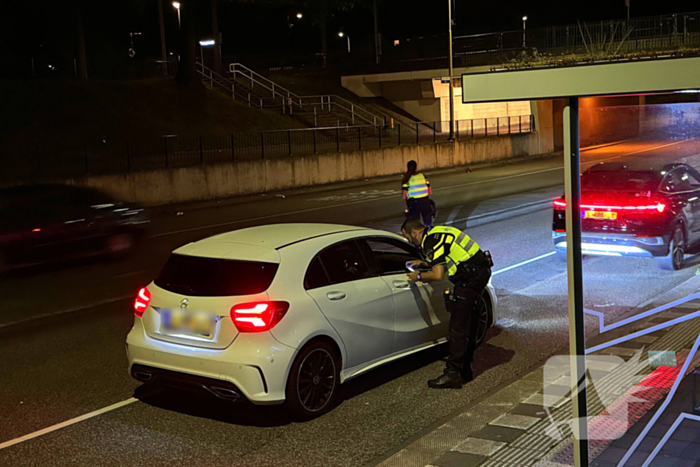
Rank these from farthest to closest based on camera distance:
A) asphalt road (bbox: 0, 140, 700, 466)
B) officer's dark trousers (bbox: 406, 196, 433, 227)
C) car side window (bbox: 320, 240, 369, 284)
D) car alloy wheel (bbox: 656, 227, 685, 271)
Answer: officer's dark trousers (bbox: 406, 196, 433, 227) → car alloy wheel (bbox: 656, 227, 685, 271) → car side window (bbox: 320, 240, 369, 284) → asphalt road (bbox: 0, 140, 700, 466)

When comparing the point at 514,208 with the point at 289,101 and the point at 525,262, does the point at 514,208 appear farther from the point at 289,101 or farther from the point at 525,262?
the point at 289,101

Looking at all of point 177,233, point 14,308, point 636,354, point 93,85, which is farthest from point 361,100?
point 636,354

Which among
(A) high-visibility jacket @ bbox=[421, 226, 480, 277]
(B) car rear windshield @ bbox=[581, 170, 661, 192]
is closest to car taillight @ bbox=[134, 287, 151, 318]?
(A) high-visibility jacket @ bbox=[421, 226, 480, 277]

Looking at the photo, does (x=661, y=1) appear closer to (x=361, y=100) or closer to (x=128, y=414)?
(x=361, y=100)

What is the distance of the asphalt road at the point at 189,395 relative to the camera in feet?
18.9

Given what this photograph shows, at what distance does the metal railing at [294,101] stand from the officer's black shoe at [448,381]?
111 ft

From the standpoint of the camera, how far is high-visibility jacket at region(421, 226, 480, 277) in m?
6.73

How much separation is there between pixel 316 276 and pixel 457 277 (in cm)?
120

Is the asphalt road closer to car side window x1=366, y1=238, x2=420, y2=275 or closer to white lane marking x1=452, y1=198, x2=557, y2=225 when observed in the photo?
car side window x1=366, y1=238, x2=420, y2=275

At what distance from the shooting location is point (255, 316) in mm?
5902

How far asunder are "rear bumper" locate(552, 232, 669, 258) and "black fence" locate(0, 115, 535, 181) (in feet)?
51.9

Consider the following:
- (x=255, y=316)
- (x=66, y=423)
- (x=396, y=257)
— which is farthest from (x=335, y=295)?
(x=66, y=423)

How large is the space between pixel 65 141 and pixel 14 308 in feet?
60.5

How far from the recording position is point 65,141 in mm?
27656
